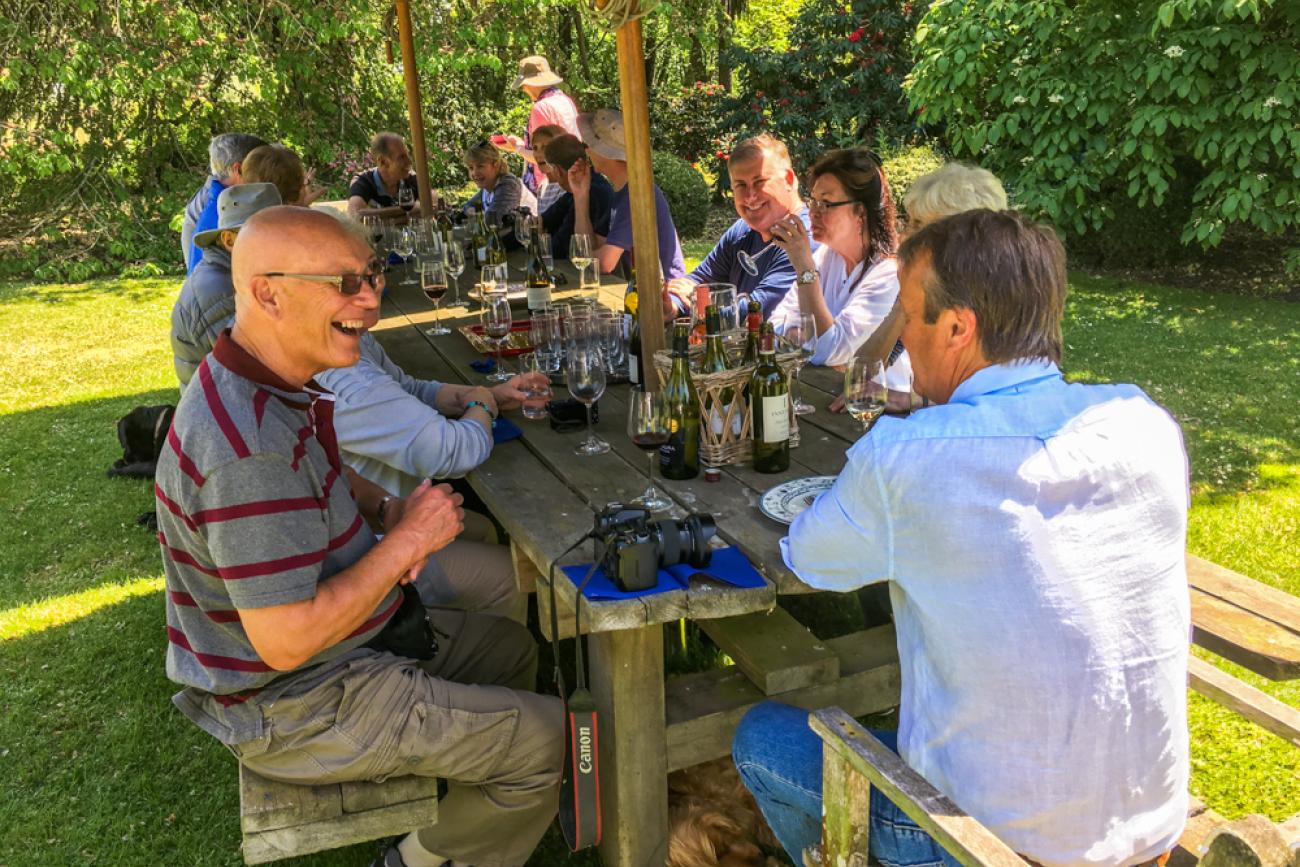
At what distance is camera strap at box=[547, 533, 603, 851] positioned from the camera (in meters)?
2.26

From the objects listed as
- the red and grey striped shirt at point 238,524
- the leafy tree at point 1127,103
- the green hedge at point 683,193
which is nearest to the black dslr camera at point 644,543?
the red and grey striped shirt at point 238,524

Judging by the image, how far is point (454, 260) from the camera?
205 inches

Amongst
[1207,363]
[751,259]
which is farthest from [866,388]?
[1207,363]

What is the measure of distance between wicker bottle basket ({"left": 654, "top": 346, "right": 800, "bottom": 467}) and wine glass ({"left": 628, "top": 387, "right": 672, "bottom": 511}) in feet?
0.45

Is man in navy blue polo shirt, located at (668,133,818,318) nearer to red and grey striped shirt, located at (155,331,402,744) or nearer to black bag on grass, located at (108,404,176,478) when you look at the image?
red and grey striped shirt, located at (155,331,402,744)

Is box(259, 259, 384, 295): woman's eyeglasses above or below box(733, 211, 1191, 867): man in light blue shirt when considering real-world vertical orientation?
above

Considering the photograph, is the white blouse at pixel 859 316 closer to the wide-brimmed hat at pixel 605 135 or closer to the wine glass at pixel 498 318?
the wine glass at pixel 498 318

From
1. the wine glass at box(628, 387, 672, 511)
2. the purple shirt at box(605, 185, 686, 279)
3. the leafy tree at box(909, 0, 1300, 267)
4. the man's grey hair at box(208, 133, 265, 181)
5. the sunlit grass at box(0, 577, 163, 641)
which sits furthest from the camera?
the leafy tree at box(909, 0, 1300, 267)

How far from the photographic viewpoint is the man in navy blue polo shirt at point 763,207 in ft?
13.9

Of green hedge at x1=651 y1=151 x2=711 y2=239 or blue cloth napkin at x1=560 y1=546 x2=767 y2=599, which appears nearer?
blue cloth napkin at x1=560 y1=546 x2=767 y2=599

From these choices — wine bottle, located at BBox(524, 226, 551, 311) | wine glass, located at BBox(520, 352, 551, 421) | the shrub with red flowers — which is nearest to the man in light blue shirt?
wine glass, located at BBox(520, 352, 551, 421)

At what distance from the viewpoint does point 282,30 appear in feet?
36.7

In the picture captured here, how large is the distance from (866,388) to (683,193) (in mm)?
9279

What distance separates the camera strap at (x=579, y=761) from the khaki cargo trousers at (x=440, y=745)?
0.12 m
